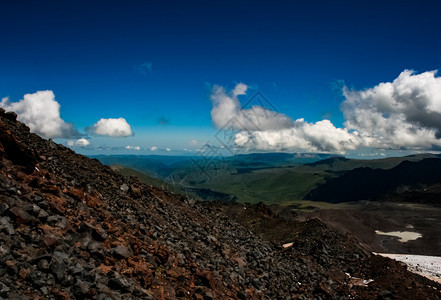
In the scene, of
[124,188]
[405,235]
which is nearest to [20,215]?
[124,188]

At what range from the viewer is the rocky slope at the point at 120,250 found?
8.63m

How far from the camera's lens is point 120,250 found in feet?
37.3

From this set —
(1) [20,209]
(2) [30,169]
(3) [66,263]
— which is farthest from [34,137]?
(3) [66,263]

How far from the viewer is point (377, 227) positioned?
102 metres

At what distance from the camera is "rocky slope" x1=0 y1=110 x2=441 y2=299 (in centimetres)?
863

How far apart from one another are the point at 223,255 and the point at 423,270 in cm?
3589

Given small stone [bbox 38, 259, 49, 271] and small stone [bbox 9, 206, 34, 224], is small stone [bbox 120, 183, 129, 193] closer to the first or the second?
small stone [bbox 9, 206, 34, 224]

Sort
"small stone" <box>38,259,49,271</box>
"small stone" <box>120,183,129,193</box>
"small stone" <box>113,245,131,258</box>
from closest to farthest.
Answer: "small stone" <box>38,259,49,271</box>
"small stone" <box>113,245,131,258</box>
"small stone" <box>120,183,129,193</box>

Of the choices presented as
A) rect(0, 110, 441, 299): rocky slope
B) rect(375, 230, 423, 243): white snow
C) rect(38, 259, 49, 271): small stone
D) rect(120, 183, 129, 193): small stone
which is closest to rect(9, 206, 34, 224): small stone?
rect(0, 110, 441, 299): rocky slope

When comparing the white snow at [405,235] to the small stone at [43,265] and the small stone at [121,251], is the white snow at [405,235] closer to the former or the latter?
the small stone at [121,251]

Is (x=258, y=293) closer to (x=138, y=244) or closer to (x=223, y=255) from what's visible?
(x=223, y=255)

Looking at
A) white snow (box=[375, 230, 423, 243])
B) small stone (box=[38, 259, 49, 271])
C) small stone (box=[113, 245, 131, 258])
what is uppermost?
small stone (box=[38, 259, 49, 271])

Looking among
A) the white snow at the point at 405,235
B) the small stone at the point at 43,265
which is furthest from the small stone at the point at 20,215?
the white snow at the point at 405,235

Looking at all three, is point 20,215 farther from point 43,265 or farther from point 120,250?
point 120,250
